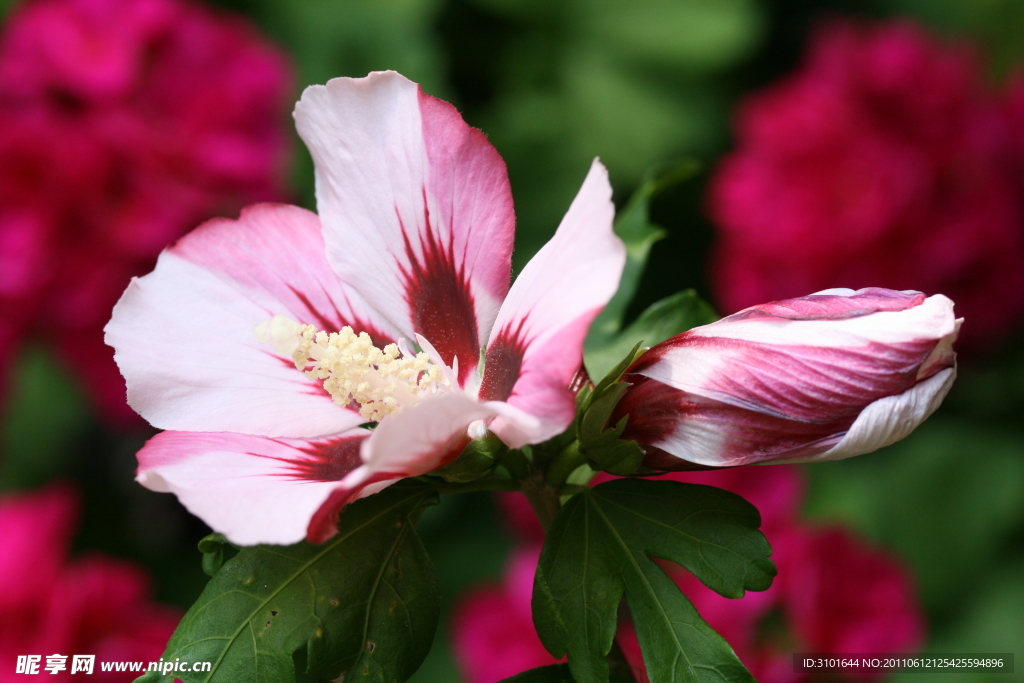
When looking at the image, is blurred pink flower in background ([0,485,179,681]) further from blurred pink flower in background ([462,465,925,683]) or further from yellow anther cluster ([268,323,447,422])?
yellow anther cluster ([268,323,447,422])

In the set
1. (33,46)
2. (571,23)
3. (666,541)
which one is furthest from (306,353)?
(571,23)

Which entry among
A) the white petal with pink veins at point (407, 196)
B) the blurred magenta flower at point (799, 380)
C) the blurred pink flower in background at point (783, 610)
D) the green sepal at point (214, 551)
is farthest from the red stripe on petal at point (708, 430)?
the blurred pink flower in background at point (783, 610)

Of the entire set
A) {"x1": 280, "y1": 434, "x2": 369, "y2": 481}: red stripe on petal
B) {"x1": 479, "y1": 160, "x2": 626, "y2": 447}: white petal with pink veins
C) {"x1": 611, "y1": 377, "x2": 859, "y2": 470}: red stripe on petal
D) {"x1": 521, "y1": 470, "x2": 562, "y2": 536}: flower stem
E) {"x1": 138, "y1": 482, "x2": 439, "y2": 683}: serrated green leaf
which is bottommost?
{"x1": 138, "y1": 482, "x2": 439, "y2": 683}: serrated green leaf

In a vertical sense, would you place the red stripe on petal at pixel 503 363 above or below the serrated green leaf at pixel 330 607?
above

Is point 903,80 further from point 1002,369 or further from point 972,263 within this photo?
point 1002,369

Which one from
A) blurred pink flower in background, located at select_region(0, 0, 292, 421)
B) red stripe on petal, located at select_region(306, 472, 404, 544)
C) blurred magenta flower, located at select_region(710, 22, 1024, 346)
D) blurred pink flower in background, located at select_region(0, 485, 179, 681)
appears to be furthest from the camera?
blurred magenta flower, located at select_region(710, 22, 1024, 346)

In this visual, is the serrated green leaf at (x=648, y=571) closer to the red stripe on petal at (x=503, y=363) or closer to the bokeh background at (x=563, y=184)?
the red stripe on petal at (x=503, y=363)

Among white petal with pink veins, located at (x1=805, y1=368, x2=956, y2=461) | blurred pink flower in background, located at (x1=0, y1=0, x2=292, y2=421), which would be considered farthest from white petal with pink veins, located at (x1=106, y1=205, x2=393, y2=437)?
blurred pink flower in background, located at (x1=0, y1=0, x2=292, y2=421)
